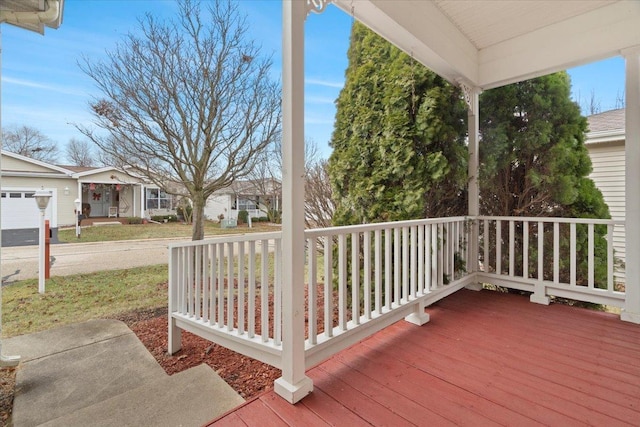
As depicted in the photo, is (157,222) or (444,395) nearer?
(444,395)

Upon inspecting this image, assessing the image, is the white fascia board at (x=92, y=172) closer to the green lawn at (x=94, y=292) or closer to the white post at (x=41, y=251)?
the white post at (x=41, y=251)

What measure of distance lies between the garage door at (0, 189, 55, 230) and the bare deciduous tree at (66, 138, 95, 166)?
1.68 feet

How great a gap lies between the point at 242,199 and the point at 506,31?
4000 mm

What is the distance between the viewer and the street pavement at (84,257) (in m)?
2.99

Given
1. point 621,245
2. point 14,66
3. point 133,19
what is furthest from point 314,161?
point 621,245

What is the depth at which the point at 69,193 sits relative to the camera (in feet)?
10.9

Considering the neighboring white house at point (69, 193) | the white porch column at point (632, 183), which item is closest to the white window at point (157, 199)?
the neighboring white house at point (69, 193)

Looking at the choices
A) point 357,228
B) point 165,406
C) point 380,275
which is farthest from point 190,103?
point 165,406

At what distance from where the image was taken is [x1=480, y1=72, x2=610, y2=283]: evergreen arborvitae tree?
3.35 meters

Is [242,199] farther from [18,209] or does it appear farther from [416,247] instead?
[416,247]

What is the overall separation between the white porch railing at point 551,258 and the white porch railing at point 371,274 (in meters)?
0.01

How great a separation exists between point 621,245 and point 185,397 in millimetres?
5823

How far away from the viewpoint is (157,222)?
13.1ft

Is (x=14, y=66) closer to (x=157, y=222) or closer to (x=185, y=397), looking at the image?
(x=157, y=222)
